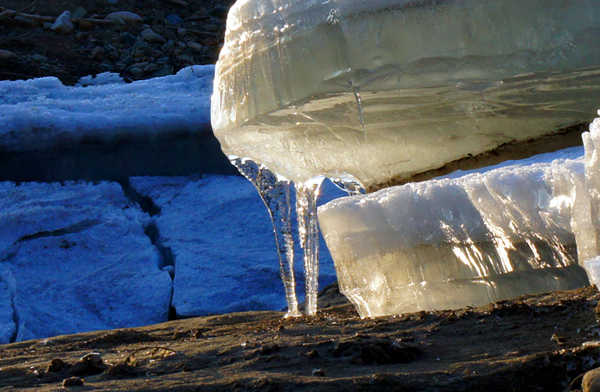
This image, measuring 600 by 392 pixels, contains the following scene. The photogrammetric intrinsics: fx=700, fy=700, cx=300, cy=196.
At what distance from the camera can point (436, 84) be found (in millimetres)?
2041

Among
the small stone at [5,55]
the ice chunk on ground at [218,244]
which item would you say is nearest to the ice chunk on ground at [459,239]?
the ice chunk on ground at [218,244]

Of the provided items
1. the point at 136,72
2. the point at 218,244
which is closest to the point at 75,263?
the point at 218,244

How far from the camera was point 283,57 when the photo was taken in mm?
2141

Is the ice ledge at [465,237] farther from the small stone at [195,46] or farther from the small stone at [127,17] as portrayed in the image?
the small stone at [127,17]

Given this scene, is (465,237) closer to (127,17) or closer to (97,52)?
(97,52)

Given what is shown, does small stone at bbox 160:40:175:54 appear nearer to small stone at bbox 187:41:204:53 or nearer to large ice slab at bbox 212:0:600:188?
small stone at bbox 187:41:204:53

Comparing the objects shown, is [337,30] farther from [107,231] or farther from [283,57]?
[107,231]

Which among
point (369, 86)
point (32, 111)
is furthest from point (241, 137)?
point (32, 111)

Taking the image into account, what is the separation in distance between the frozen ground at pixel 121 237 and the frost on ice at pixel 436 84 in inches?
71.2

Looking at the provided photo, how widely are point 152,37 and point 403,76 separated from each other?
6.64 metres

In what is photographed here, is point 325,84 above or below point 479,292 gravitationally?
above

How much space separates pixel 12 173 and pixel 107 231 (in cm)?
87

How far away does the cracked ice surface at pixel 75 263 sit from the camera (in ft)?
12.6

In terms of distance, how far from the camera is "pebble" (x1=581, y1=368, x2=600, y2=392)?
958 mm
